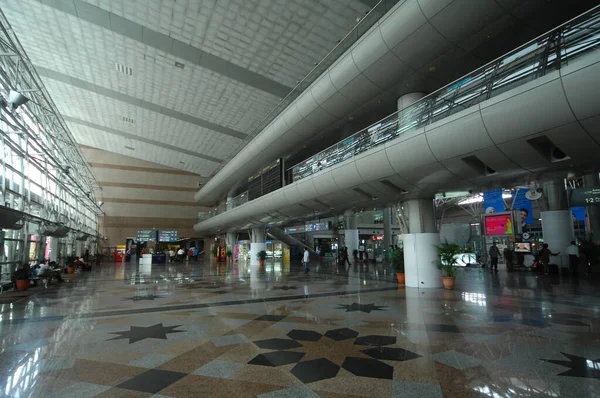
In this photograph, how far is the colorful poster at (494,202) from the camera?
2038 cm

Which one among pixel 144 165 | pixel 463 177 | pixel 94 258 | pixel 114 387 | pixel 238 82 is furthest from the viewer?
pixel 144 165

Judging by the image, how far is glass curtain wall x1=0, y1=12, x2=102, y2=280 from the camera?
41.1ft

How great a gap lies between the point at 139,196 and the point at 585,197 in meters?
47.0

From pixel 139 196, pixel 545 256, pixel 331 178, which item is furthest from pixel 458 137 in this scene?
pixel 139 196

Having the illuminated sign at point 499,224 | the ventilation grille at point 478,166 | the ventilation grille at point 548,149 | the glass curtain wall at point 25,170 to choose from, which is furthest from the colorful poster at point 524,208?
the glass curtain wall at point 25,170

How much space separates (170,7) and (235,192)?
25679 mm

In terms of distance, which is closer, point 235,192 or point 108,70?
point 108,70

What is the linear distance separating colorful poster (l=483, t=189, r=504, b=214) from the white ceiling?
45.7 feet

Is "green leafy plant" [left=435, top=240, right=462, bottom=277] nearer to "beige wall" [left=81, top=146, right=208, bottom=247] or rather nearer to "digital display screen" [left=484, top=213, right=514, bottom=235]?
"digital display screen" [left=484, top=213, right=514, bottom=235]

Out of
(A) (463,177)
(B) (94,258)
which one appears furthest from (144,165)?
(A) (463,177)

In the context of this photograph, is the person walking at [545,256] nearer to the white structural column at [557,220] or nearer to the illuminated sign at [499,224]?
the white structural column at [557,220]

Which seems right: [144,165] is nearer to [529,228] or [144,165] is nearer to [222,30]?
[222,30]

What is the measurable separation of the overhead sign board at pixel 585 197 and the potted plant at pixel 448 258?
971cm

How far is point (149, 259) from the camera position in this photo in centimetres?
3078
